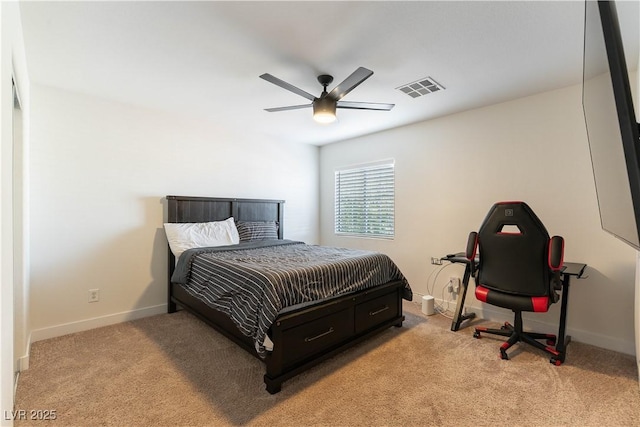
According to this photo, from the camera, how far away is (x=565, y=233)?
2727mm

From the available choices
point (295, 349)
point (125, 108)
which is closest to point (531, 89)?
point (295, 349)

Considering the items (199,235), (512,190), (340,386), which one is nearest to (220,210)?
(199,235)

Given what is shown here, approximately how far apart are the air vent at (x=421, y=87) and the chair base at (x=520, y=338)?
6.91 ft

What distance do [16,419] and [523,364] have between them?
130 inches

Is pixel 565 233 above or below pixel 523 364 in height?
above

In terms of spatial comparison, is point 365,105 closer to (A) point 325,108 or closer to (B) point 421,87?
(A) point 325,108

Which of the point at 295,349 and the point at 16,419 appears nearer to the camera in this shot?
the point at 16,419

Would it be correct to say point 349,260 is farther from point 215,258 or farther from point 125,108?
point 125,108

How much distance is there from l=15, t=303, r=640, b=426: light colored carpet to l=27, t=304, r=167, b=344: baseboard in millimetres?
101

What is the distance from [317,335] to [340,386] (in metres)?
0.36

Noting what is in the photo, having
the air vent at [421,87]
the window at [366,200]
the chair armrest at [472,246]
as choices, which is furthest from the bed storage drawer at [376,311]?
the air vent at [421,87]

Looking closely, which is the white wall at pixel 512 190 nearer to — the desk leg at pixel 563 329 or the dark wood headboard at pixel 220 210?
the desk leg at pixel 563 329

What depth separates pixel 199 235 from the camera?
3316 millimetres

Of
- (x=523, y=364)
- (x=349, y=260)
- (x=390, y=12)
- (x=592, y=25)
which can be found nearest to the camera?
(x=592, y=25)
